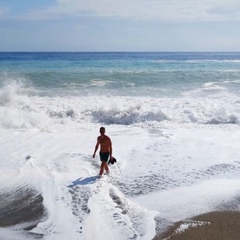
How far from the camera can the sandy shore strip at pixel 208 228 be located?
196 inches

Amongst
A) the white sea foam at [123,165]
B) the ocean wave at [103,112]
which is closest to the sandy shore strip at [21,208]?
the white sea foam at [123,165]

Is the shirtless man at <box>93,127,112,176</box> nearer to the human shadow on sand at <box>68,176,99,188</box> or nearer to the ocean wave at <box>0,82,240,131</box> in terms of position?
the human shadow on sand at <box>68,176,99,188</box>

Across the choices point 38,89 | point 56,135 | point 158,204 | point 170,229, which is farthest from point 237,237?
point 38,89

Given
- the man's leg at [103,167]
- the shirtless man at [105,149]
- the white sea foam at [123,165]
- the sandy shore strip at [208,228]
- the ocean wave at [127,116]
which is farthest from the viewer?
the ocean wave at [127,116]

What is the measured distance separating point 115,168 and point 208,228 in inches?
126

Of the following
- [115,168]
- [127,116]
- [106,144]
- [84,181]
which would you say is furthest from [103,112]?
[84,181]

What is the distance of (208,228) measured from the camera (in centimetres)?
521

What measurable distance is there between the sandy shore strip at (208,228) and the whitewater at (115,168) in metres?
0.20

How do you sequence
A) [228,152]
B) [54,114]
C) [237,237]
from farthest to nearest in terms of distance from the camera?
[54,114] < [228,152] < [237,237]

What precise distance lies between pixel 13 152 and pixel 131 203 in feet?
14.1

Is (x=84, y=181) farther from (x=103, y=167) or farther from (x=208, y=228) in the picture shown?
(x=208, y=228)

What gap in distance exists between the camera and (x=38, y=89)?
20969 mm

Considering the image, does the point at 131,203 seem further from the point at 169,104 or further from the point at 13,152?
the point at 169,104

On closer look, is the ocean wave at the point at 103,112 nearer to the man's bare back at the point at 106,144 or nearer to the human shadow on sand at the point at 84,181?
the man's bare back at the point at 106,144
